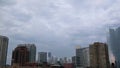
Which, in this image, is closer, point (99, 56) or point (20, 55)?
point (99, 56)

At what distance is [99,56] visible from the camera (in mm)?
166125

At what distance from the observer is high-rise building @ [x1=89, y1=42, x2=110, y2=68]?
6419 inches

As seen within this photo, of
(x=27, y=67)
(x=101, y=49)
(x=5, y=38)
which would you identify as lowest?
(x=27, y=67)

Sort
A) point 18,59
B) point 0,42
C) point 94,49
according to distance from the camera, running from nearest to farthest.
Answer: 1. point 0,42
2. point 94,49
3. point 18,59

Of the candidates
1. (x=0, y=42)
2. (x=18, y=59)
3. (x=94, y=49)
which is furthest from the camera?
(x=18, y=59)

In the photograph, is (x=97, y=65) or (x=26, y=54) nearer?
(x=97, y=65)

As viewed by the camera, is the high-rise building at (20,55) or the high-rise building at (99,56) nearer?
the high-rise building at (99,56)

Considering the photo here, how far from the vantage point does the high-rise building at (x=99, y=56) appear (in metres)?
163

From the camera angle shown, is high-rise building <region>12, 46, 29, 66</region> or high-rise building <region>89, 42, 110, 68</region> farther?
high-rise building <region>12, 46, 29, 66</region>

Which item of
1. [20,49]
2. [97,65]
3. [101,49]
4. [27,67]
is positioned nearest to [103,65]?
[97,65]

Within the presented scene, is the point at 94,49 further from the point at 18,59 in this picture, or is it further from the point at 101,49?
the point at 18,59

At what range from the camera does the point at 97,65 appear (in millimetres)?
160125

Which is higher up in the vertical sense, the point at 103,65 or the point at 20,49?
the point at 20,49

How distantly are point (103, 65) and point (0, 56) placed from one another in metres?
87.2
